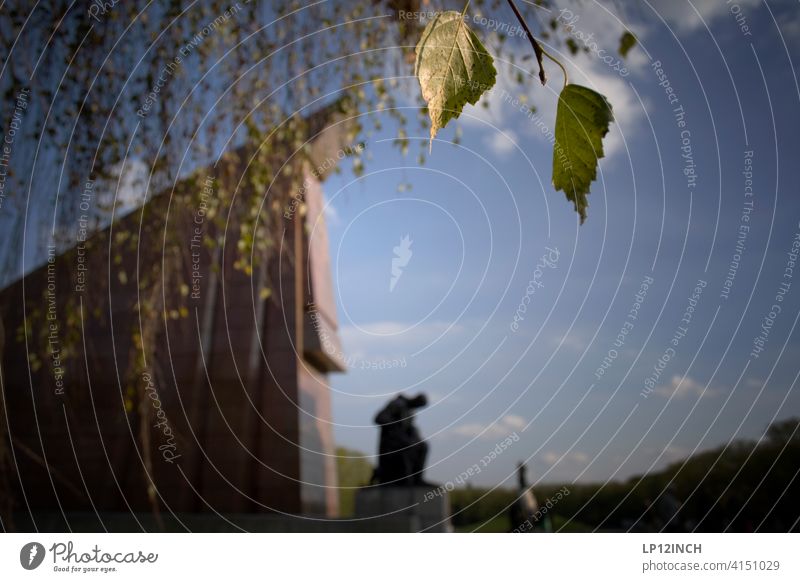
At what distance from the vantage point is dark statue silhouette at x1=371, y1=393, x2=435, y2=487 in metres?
4.84

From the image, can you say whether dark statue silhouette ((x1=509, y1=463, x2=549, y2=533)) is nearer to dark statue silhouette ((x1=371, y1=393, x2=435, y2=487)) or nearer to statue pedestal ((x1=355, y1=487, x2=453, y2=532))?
statue pedestal ((x1=355, y1=487, x2=453, y2=532))

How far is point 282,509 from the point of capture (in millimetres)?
5348

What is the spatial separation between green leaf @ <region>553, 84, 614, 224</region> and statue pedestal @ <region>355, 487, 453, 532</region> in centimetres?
459

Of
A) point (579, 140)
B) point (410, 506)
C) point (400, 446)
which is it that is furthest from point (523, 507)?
point (579, 140)

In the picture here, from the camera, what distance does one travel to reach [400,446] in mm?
4922

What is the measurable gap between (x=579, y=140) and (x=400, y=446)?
465cm

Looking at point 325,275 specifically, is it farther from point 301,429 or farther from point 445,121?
point 445,121
